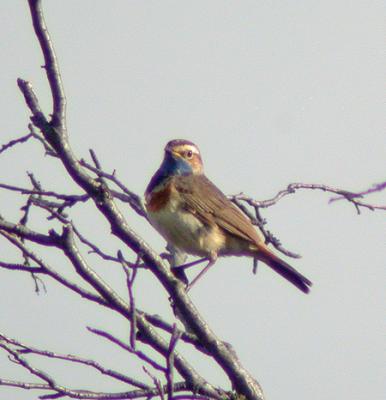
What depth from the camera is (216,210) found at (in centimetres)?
927

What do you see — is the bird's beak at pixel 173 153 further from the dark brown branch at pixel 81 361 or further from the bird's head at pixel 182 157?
the dark brown branch at pixel 81 361

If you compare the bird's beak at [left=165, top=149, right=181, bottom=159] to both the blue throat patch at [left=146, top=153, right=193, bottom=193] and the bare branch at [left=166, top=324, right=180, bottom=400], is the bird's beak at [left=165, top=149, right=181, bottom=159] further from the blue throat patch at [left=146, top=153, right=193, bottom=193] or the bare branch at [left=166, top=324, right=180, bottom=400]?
the bare branch at [left=166, top=324, right=180, bottom=400]

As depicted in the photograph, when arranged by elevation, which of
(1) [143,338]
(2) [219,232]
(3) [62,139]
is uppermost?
(2) [219,232]

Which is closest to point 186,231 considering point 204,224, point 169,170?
point 204,224

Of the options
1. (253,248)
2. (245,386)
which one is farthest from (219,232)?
(245,386)

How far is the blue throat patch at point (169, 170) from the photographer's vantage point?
9582 millimetres

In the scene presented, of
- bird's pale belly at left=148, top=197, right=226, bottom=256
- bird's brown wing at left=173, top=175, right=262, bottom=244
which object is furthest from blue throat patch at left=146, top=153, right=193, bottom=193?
bird's pale belly at left=148, top=197, right=226, bottom=256

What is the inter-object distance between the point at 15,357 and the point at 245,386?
1.44 m

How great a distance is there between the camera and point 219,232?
9.25 m

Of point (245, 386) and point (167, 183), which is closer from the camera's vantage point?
point (245, 386)

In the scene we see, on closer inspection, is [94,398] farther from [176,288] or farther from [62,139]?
[62,139]

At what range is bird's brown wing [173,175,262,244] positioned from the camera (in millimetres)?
9180

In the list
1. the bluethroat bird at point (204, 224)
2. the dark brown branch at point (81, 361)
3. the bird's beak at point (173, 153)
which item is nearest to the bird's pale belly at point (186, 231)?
the bluethroat bird at point (204, 224)

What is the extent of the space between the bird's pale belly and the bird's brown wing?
8cm
